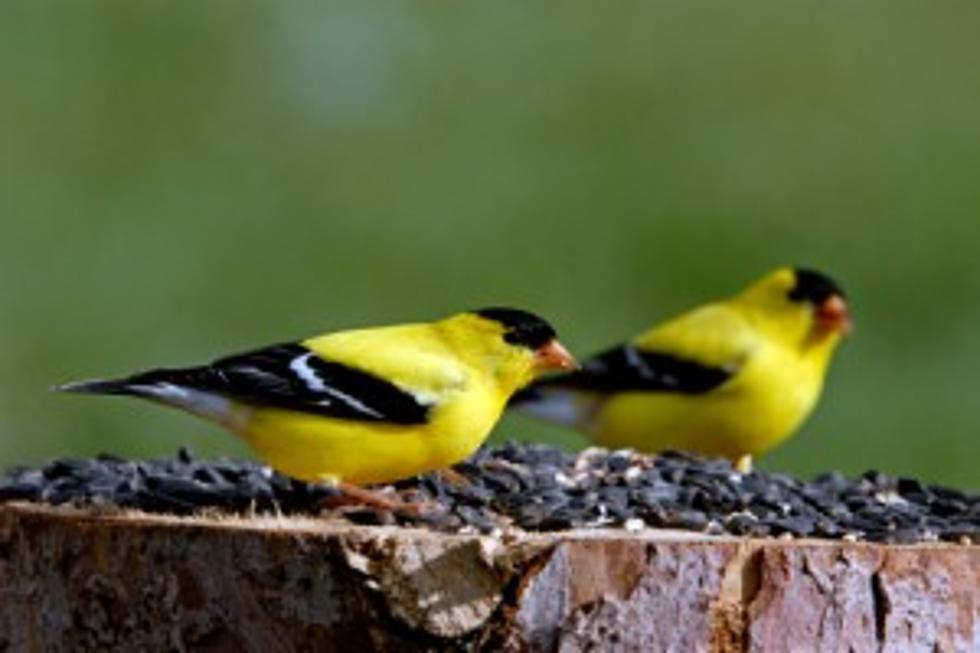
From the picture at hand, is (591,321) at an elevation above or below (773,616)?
above

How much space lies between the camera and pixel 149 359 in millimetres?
9547

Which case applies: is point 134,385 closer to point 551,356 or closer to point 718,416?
point 551,356

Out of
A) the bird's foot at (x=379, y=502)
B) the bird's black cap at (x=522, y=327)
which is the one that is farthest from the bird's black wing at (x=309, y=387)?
the bird's black cap at (x=522, y=327)

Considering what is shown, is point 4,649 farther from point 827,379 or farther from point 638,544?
point 827,379

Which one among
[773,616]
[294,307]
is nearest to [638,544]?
[773,616]

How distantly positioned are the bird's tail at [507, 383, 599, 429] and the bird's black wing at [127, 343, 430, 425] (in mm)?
2890

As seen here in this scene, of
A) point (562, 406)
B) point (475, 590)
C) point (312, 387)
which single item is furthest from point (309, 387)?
point (562, 406)

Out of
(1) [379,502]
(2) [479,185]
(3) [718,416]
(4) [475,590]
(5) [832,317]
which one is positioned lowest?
(4) [475,590]

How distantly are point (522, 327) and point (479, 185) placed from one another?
6.06m

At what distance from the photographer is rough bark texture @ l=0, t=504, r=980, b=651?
182 inches

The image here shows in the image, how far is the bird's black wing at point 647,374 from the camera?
807cm

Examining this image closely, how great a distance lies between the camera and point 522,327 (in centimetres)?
560

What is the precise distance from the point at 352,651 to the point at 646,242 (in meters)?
6.70

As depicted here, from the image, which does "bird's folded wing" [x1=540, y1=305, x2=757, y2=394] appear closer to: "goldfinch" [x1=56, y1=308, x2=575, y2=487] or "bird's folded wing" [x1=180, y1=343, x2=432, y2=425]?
"goldfinch" [x1=56, y1=308, x2=575, y2=487]
